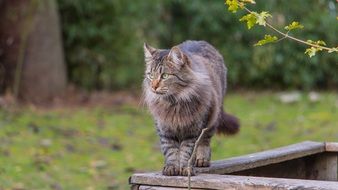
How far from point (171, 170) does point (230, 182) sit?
1.91 ft

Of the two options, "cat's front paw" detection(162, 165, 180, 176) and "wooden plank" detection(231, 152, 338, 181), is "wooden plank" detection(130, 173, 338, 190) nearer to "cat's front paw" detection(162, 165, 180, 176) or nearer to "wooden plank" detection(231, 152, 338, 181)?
"cat's front paw" detection(162, 165, 180, 176)

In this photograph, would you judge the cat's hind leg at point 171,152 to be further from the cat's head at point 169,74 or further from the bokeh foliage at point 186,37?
the bokeh foliage at point 186,37

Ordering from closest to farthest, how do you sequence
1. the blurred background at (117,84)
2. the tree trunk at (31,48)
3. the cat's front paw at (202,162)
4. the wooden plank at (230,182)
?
1. the wooden plank at (230,182)
2. the cat's front paw at (202,162)
3. the blurred background at (117,84)
4. the tree trunk at (31,48)

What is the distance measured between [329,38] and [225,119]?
7620mm

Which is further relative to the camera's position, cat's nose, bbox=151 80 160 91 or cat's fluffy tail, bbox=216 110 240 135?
cat's fluffy tail, bbox=216 110 240 135

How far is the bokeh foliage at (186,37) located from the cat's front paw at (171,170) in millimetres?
7699

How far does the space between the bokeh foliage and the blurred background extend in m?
0.02

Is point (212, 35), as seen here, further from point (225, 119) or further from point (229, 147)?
point (225, 119)

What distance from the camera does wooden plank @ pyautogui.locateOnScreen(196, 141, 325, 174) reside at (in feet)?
15.0

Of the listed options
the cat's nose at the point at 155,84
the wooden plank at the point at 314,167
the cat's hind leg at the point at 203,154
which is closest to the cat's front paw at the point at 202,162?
the cat's hind leg at the point at 203,154

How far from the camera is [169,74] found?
175 inches

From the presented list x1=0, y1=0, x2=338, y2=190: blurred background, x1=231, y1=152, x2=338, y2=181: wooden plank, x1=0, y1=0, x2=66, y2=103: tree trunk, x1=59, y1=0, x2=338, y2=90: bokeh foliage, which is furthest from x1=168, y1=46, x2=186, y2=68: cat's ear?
x1=59, y1=0, x2=338, y2=90: bokeh foliage

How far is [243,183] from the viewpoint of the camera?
3691 millimetres

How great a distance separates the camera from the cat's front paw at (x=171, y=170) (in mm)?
4211
